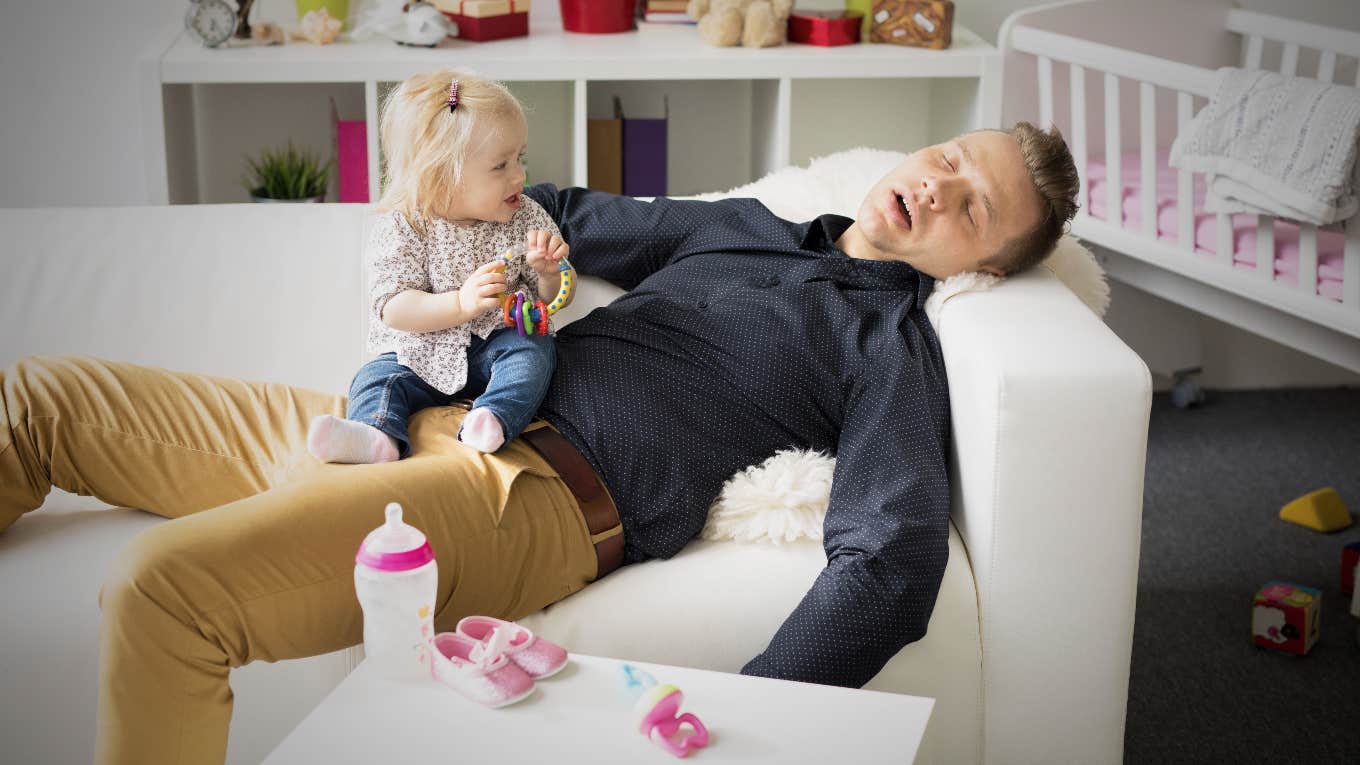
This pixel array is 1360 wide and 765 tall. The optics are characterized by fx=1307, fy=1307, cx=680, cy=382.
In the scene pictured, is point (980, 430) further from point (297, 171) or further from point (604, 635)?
point (297, 171)

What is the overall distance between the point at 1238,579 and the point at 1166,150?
1090 mm

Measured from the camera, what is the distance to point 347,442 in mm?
1446

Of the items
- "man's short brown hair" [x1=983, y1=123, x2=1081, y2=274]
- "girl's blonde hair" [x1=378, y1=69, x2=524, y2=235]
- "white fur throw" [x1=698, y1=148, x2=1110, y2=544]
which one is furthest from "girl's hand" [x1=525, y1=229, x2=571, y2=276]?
"man's short brown hair" [x1=983, y1=123, x2=1081, y2=274]

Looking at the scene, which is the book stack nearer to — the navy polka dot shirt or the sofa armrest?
the navy polka dot shirt

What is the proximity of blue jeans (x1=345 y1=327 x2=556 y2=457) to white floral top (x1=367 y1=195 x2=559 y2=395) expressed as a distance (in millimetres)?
19

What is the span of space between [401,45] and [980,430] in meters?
1.69

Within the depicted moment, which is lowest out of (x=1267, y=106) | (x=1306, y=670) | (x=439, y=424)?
(x=1306, y=670)

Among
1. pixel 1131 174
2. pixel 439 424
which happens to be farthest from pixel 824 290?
pixel 1131 174

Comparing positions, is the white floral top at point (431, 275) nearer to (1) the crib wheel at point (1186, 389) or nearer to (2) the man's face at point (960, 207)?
(2) the man's face at point (960, 207)

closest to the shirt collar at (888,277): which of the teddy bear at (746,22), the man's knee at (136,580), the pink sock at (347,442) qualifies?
the pink sock at (347,442)

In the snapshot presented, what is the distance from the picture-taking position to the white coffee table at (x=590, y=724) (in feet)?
3.39

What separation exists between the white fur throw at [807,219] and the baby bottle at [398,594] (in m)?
0.49

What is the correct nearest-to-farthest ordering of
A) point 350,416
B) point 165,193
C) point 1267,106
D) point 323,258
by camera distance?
point 350,416
point 323,258
point 1267,106
point 165,193

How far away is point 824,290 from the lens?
1725mm
